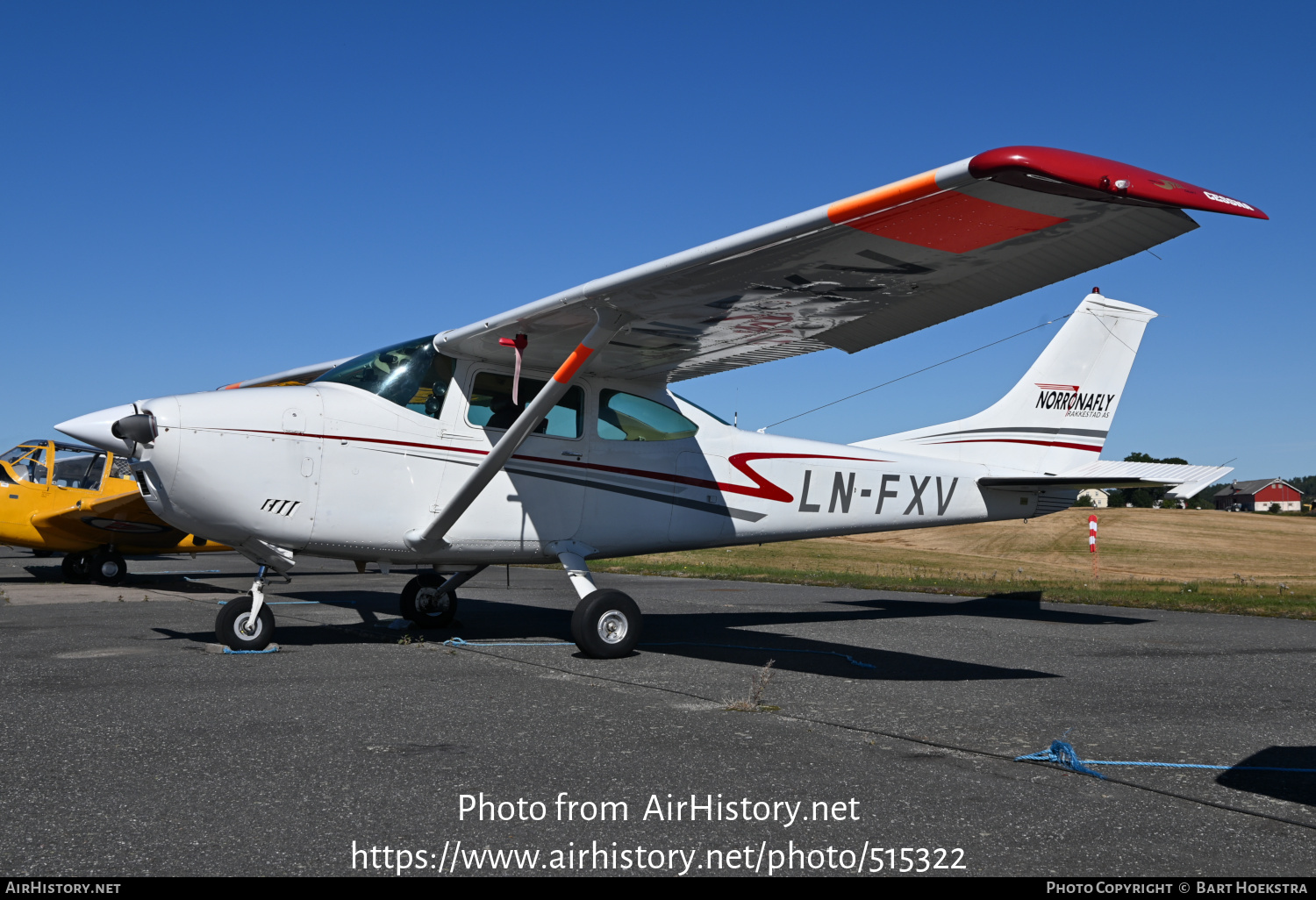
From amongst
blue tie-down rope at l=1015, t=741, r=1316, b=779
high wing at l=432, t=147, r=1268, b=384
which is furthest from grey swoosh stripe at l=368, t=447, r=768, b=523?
blue tie-down rope at l=1015, t=741, r=1316, b=779

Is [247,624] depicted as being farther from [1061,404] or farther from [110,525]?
[110,525]

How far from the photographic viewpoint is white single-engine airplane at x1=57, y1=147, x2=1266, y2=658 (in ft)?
16.4

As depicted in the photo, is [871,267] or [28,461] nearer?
[871,267]

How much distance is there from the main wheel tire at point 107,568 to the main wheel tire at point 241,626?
9976 millimetres

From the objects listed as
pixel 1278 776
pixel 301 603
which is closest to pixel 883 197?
pixel 1278 776

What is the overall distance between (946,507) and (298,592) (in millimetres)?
9058

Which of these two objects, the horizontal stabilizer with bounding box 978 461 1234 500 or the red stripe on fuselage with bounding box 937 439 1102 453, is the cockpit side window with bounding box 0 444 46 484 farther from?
the horizontal stabilizer with bounding box 978 461 1234 500

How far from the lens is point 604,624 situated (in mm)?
7379

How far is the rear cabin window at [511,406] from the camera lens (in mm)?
7789

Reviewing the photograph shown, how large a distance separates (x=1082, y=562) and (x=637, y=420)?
74.5ft

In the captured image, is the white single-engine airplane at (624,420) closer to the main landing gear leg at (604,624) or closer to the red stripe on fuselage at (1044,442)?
the main landing gear leg at (604,624)

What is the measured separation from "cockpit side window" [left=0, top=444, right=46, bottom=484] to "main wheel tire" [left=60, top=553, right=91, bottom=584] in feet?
4.81

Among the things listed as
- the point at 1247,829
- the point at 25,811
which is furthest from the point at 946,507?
the point at 25,811

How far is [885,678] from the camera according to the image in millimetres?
6375
